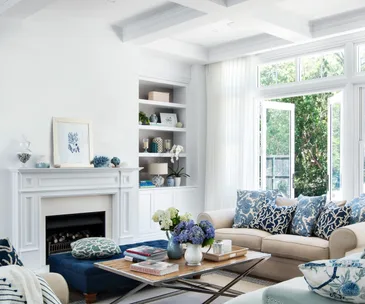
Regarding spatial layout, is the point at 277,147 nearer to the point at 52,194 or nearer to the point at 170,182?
the point at 170,182

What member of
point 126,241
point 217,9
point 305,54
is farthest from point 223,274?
point 305,54

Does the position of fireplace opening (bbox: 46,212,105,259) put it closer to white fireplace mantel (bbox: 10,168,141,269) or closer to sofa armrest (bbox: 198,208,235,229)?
white fireplace mantel (bbox: 10,168,141,269)

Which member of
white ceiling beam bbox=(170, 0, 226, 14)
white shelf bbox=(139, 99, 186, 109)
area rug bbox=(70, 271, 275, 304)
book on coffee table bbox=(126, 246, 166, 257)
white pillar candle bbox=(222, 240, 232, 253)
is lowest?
area rug bbox=(70, 271, 275, 304)

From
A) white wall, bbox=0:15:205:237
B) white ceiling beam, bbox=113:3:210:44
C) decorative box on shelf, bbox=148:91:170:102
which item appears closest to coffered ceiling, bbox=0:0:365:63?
white ceiling beam, bbox=113:3:210:44

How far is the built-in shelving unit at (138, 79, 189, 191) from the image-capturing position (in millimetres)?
6902

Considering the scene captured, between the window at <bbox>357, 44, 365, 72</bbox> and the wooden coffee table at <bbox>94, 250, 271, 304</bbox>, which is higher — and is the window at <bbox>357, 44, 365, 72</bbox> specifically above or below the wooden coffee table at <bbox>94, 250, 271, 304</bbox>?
above

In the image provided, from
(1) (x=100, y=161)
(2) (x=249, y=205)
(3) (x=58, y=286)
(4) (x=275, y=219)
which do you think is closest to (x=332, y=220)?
(4) (x=275, y=219)

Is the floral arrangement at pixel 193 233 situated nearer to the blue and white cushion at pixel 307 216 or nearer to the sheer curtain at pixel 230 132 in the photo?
the blue and white cushion at pixel 307 216

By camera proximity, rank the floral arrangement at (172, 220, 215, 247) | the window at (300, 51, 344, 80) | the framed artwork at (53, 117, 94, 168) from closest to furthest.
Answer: the floral arrangement at (172, 220, 215, 247), the framed artwork at (53, 117, 94, 168), the window at (300, 51, 344, 80)

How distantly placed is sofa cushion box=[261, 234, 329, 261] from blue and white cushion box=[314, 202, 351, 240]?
0.10 m

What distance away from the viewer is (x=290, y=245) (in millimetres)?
4383

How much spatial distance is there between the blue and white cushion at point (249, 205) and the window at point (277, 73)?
1858mm

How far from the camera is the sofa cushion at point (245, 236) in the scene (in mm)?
4695

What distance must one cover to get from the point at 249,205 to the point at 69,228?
89.7 inches
